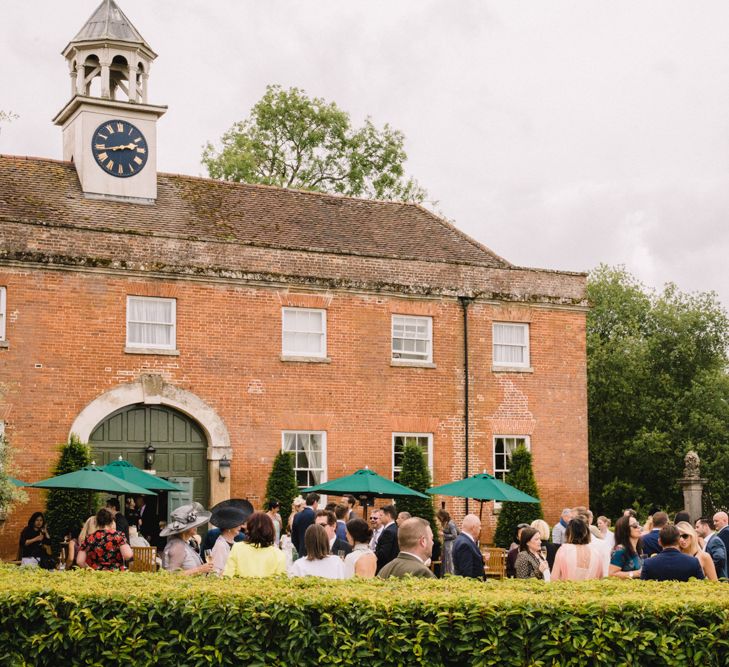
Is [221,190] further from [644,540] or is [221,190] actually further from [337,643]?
[337,643]

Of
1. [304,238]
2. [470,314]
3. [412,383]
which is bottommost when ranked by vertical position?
[412,383]

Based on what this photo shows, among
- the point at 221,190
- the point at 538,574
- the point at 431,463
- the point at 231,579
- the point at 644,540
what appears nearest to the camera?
the point at 231,579

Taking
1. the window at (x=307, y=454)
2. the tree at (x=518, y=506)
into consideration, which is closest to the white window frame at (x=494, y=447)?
the tree at (x=518, y=506)

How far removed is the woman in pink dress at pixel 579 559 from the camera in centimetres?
1130

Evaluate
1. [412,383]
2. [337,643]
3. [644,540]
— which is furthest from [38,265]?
[337,643]

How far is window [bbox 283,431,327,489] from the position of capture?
1048 inches

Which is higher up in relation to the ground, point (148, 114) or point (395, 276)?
point (148, 114)

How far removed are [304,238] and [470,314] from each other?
4561 millimetres

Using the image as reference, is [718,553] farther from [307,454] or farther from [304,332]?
[304,332]

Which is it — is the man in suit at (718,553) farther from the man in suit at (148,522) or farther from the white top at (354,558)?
the man in suit at (148,522)

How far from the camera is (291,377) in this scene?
26703 mm

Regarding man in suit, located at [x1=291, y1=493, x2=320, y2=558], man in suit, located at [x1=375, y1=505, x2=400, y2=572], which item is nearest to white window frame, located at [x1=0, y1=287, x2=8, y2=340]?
man in suit, located at [x1=291, y1=493, x2=320, y2=558]

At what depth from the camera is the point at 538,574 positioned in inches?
509

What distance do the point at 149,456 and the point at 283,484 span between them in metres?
3.01
